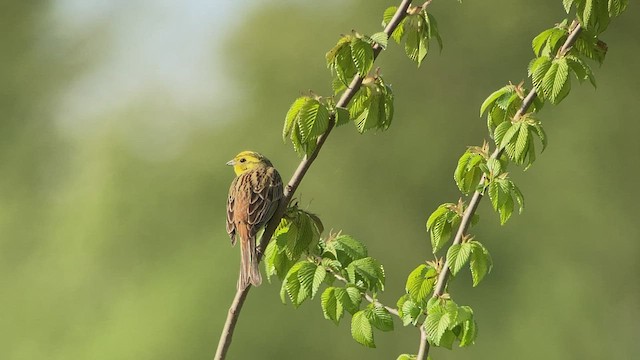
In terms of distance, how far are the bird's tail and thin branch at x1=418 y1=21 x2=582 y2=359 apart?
335mm

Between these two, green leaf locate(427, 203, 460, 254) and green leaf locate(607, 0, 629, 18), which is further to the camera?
green leaf locate(427, 203, 460, 254)

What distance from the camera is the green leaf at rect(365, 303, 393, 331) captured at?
177cm

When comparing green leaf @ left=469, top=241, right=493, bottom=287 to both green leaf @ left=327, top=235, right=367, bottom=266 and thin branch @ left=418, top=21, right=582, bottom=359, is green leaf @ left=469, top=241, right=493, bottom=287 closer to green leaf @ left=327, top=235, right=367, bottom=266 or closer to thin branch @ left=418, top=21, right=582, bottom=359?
thin branch @ left=418, top=21, right=582, bottom=359

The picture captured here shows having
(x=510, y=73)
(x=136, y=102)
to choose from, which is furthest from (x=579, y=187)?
(x=136, y=102)

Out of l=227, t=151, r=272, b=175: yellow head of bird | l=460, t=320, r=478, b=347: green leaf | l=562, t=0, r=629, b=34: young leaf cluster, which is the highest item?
l=227, t=151, r=272, b=175: yellow head of bird

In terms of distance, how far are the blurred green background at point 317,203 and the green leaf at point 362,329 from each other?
23.6ft

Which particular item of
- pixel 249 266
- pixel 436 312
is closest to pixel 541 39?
pixel 436 312

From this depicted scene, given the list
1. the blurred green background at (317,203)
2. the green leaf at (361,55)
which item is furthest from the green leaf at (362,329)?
the blurred green background at (317,203)

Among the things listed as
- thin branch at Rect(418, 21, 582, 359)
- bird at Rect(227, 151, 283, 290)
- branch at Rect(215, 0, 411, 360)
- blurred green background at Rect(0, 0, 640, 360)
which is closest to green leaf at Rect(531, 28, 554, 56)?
thin branch at Rect(418, 21, 582, 359)

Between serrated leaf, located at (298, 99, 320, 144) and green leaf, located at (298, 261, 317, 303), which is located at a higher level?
serrated leaf, located at (298, 99, 320, 144)

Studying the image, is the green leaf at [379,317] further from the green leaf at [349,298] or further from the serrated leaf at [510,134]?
the serrated leaf at [510,134]

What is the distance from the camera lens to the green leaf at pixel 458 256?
1698mm

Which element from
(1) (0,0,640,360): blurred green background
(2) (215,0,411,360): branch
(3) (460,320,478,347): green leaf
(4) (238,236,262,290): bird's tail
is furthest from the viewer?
(1) (0,0,640,360): blurred green background

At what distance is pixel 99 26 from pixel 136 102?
5.74 feet
